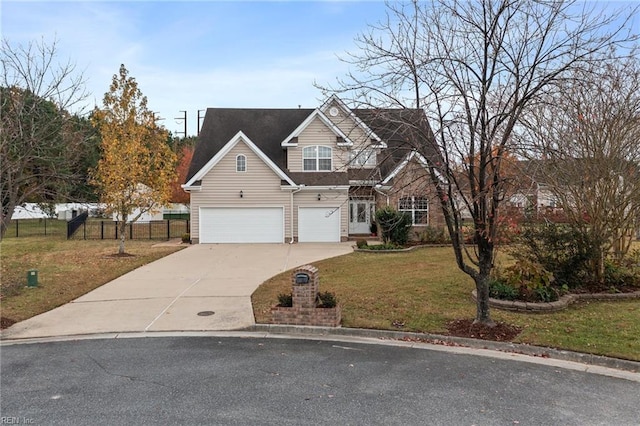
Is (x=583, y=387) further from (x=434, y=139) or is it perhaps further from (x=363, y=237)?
(x=363, y=237)

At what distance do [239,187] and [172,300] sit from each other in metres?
12.3

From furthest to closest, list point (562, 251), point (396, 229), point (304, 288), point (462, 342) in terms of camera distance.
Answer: point (396, 229)
point (562, 251)
point (304, 288)
point (462, 342)

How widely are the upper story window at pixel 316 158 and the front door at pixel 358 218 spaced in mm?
2674

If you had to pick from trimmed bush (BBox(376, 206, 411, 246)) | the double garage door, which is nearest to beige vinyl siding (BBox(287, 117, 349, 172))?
the double garage door

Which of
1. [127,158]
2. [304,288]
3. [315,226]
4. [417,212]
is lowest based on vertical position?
[304,288]

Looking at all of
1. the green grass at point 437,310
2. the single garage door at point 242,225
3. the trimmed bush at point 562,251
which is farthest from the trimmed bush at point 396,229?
the trimmed bush at point 562,251

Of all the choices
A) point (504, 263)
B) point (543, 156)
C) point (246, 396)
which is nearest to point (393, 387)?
point (246, 396)

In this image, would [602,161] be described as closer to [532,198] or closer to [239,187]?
[532,198]

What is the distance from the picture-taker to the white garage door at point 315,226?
2225cm

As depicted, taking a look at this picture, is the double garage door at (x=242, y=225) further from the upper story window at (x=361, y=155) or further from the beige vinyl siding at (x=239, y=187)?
the upper story window at (x=361, y=155)

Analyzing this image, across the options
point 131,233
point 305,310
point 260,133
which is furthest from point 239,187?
point 305,310

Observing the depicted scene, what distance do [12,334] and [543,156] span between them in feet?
33.5

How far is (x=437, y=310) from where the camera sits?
345 inches

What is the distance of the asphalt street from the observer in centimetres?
442
